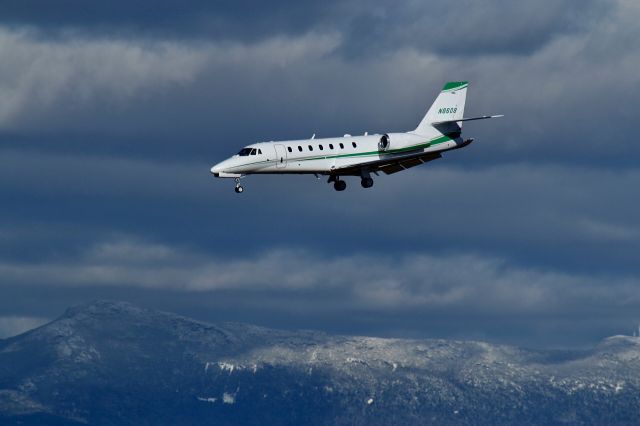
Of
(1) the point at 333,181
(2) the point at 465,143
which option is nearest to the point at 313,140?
(1) the point at 333,181

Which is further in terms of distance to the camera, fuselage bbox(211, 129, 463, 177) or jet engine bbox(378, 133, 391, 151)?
jet engine bbox(378, 133, 391, 151)

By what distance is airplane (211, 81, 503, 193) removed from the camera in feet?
485

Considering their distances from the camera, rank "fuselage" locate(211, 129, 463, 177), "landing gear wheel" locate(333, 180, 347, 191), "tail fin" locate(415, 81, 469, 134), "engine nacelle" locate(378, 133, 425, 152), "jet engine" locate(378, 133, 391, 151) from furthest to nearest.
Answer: "tail fin" locate(415, 81, 469, 134)
"engine nacelle" locate(378, 133, 425, 152)
"jet engine" locate(378, 133, 391, 151)
"landing gear wheel" locate(333, 180, 347, 191)
"fuselage" locate(211, 129, 463, 177)

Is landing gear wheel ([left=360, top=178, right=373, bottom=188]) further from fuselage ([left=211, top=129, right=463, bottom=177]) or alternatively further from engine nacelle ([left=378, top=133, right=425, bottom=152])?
engine nacelle ([left=378, top=133, right=425, bottom=152])

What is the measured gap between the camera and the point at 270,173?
14900 cm

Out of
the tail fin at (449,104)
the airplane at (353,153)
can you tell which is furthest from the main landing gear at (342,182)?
the tail fin at (449,104)

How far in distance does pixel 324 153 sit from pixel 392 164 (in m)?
7.73

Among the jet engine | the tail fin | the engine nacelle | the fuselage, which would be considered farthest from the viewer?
the tail fin

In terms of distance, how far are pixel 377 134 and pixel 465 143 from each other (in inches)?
351

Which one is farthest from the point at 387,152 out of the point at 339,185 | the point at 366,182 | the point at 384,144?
the point at 339,185

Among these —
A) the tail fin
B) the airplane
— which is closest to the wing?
the airplane

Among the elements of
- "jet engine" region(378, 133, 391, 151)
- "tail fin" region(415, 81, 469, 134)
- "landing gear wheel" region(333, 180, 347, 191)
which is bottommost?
"landing gear wheel" region(333, 180, 347, 191)

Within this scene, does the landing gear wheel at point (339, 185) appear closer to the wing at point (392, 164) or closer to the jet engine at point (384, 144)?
the wing at point (392, 164)

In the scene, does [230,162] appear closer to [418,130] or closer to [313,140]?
[313,140]
